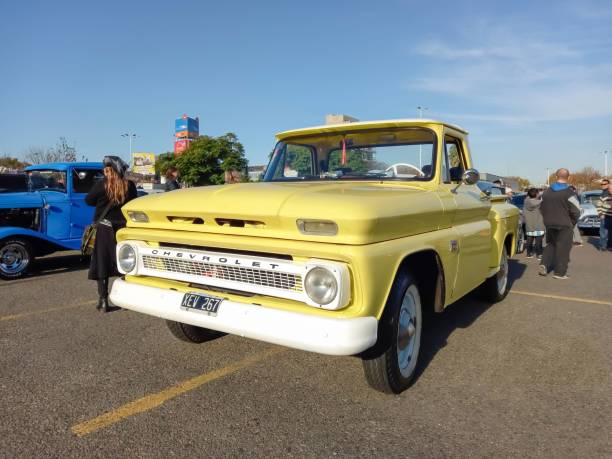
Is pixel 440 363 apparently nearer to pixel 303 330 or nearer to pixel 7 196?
pixel 303 330

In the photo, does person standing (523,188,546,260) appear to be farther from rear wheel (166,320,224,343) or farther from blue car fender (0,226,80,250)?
blue car fender (0,226,80,250)

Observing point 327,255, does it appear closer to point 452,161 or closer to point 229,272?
point 229,272

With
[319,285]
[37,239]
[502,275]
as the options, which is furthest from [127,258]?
[37,239]

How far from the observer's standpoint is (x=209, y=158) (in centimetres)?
4353

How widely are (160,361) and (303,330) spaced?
1678 millimetres

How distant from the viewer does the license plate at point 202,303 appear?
9.29ft

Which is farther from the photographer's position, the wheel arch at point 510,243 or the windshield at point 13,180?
the windshield at point 13,180

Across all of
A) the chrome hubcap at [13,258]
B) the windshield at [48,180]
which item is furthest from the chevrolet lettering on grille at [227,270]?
the windshield at [48,180]

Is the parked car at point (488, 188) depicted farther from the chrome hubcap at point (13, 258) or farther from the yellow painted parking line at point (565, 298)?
the chrome hubcap at point (13, 258)

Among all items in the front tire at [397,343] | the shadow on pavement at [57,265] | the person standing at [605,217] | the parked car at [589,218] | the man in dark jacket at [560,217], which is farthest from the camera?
the parked car at [589,218]

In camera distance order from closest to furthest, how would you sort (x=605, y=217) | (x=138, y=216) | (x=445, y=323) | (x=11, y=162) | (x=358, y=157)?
1. (x=138, y=216)
2. (x=358, y=157)
3. (x=445, y=323)
4. (x=605, y=217)
5. (x=11, y=162)

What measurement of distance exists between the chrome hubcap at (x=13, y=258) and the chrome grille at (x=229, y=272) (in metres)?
4.91

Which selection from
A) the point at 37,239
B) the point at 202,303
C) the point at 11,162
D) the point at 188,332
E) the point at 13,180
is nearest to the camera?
the point at 202,303

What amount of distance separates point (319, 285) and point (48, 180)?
7330 mm
